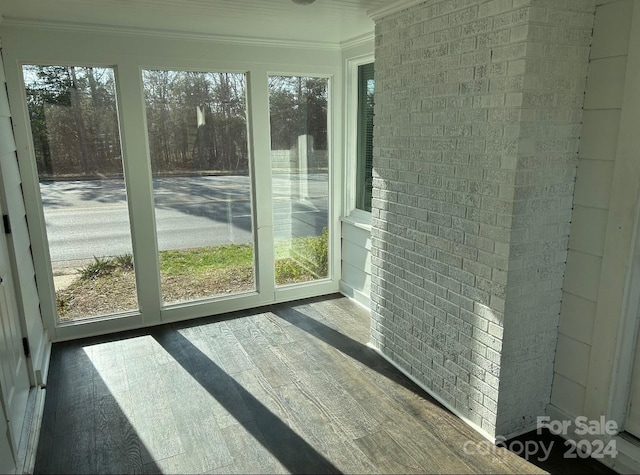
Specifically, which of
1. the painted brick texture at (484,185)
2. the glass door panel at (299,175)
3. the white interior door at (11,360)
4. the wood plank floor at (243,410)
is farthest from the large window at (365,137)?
the white interior door at (11,360)

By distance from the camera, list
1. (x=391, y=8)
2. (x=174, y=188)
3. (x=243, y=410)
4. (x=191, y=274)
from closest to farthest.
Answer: (x=243, y=410), (x=391, y=8), (x=174, y=188), (x=191, y=274)

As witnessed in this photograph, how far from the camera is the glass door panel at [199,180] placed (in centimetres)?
383

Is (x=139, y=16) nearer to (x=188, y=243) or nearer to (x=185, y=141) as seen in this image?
(x=185, y=141)

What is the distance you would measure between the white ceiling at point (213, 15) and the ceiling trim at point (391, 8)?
0.04m

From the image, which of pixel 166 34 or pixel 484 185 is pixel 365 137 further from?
pixel 484 185

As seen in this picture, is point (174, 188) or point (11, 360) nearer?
point (11, 360)

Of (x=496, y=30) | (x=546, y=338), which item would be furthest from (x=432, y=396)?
(x=496, y=30)

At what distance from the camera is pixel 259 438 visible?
2525 mm

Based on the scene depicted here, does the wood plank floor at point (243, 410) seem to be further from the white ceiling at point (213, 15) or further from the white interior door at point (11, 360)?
the white ceiling at point (213, 15)

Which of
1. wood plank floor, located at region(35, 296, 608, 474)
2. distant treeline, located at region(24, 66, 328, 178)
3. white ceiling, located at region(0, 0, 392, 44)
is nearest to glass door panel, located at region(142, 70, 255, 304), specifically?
distant treeline, located at region(24, 66, 328, 178)

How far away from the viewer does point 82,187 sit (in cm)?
364

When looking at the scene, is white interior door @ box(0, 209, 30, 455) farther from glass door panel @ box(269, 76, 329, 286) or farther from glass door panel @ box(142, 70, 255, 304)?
glass door panel @ box(269, 76, 329, 286)

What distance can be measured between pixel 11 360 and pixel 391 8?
3.07 m

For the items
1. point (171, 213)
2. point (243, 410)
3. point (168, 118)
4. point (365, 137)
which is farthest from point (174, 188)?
point (243, 410)
